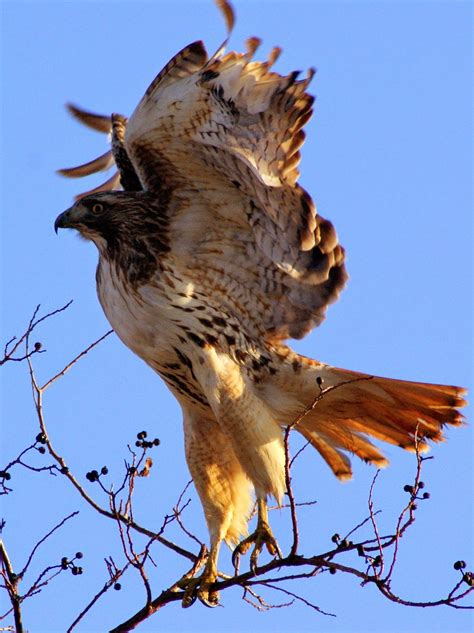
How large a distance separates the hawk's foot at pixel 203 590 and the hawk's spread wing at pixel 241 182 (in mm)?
1375

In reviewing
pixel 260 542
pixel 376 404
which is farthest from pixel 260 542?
pixel 376 404

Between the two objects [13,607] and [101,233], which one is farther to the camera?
[101,233]

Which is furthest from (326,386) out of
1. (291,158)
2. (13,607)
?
(13,607)

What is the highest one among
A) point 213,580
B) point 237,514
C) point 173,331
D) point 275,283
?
point 275,283

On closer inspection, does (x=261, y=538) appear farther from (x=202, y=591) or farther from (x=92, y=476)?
(x=92, y=476)

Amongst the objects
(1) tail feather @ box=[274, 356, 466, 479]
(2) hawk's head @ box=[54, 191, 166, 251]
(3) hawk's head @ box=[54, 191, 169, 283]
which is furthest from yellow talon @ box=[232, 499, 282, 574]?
(2) hawk's head @ box=[54, 191, 166, 251]

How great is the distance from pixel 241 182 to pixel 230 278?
0.59 m

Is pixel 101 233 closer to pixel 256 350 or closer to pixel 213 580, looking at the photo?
pixel 256 350

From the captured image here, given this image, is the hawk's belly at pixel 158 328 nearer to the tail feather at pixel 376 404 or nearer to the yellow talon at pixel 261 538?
the tail feather at pixel 376 404

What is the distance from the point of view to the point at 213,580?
18.9 ft

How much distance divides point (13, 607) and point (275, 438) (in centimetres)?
183

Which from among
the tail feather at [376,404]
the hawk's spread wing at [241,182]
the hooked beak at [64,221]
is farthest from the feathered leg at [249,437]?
the hooked beak at [64,221]

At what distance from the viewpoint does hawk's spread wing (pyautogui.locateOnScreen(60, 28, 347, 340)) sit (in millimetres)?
5691

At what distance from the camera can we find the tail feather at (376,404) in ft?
19.9
